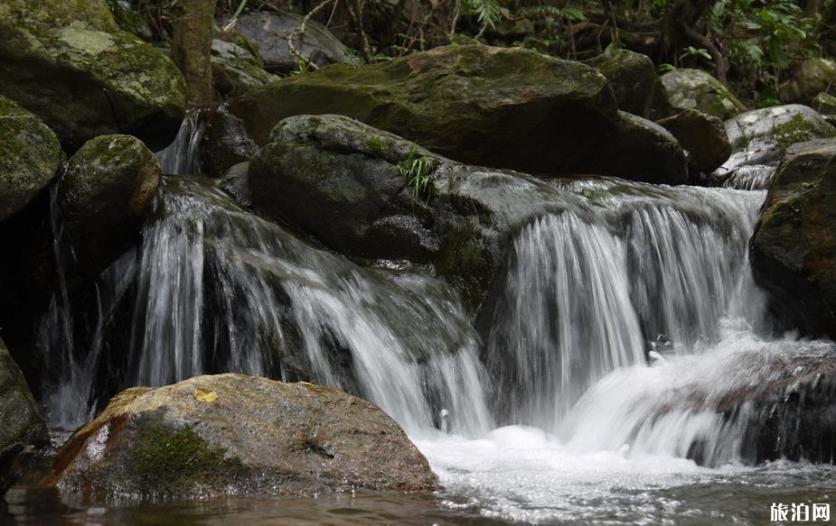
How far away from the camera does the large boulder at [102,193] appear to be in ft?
18.2

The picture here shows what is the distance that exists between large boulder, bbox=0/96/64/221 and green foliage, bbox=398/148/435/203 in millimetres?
2383

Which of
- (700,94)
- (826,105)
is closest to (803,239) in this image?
(700,94)

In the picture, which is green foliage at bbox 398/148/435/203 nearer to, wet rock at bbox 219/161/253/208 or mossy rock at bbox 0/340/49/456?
wet rock at bbox 219/161/253/208

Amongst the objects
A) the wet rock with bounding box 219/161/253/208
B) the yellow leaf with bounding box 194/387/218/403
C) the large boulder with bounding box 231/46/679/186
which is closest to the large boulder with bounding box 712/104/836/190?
the large boulder with bounding box 231/46/679/186

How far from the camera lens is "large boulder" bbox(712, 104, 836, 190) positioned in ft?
35.5

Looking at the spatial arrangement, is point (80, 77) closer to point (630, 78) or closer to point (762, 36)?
point (630, 78)

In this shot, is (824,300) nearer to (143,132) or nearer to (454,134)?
(454,134)

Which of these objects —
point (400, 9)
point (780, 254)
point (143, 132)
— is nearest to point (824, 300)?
point (780, 254)

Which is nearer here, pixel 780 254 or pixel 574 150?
pixel 780 254

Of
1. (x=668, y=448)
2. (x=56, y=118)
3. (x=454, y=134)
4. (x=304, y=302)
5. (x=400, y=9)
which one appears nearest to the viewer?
(x=668, y=448)

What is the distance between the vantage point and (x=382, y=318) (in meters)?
5.87

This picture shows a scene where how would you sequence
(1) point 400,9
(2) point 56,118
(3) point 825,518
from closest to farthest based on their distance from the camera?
(3) point 825,518 < (2) point 56,118 < (1) point 400,9

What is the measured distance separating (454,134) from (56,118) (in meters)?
3.16

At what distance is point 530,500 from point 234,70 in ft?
25.0
